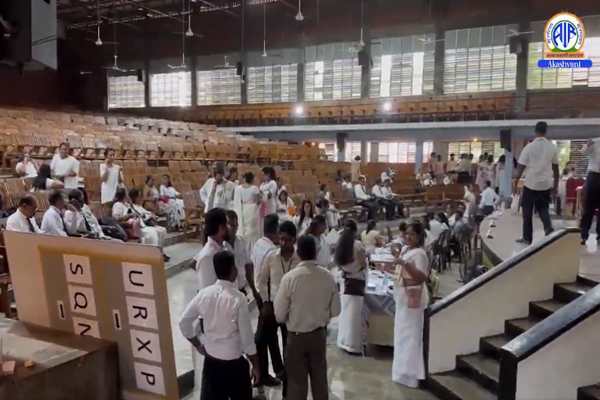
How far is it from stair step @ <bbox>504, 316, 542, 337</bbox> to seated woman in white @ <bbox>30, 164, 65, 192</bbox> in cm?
525

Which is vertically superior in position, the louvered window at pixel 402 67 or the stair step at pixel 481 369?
the louvered window at pixel 402 67

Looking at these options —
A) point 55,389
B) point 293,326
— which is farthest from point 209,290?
point 55,389

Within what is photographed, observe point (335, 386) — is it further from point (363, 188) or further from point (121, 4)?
point (121, 4)

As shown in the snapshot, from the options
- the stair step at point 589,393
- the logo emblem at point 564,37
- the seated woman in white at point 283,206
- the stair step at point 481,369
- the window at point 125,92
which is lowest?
the stair step at point 481,369

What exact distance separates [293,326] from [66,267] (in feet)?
5.53

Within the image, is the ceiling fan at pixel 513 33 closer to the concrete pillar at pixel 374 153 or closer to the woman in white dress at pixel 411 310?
the concrete pillar at pixel 374 153

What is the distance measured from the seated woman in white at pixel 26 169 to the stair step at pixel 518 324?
6.30 metres

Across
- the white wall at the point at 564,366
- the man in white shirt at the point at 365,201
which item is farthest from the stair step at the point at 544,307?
the man in white shirt at the point at 365,201

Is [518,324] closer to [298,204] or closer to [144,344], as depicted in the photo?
[144,344]

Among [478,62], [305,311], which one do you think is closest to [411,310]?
[305,311]

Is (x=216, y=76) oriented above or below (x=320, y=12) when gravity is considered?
below

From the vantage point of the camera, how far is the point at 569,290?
403 cm

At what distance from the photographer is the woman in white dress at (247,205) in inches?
241

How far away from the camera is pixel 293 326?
3.01m
